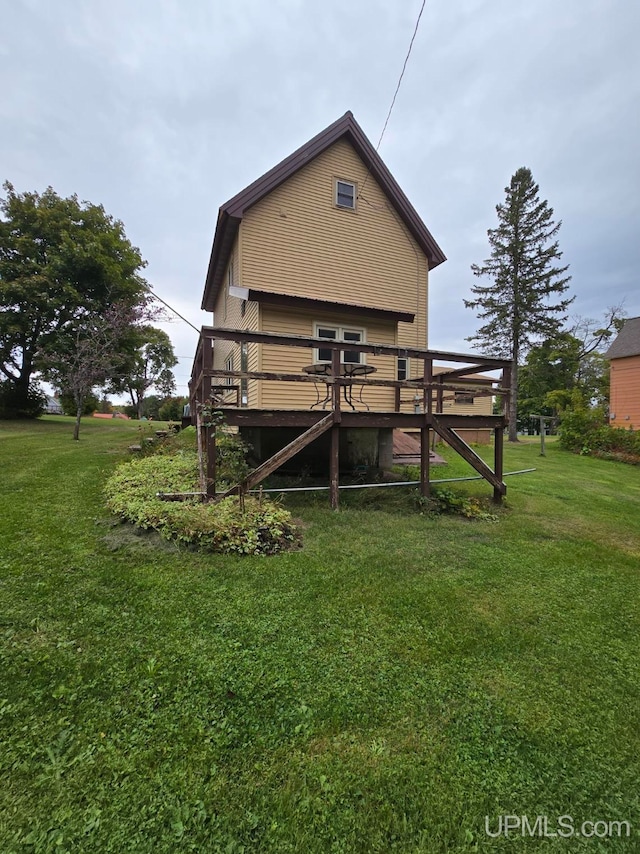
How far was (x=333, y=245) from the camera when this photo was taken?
1047 cm

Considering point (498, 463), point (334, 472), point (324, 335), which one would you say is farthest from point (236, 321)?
point (498, 463)

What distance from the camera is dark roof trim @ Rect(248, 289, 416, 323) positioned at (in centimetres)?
820

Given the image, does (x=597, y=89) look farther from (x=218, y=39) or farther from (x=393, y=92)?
(x=218, y=39)

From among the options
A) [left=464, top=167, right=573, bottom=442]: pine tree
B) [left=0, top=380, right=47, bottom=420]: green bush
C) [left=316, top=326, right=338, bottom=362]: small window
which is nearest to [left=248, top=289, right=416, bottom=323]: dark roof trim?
[left=316, top=326, right=338, bottom=362]: small window

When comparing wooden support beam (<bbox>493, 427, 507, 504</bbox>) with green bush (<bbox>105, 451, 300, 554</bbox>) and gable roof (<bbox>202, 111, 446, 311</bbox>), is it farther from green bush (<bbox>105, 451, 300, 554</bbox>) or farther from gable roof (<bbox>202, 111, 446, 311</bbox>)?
gable roof (<bbox>202, 111, 446, 311</bbox>)

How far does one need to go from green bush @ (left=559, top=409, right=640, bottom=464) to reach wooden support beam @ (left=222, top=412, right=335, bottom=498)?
1420 cm

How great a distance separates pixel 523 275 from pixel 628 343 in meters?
6.89

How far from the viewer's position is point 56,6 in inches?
321

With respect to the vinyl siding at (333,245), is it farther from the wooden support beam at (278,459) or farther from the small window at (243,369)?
the wooden support beam at (278,459)

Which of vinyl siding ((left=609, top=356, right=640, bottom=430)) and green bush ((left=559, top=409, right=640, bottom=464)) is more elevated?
vinyl siding ((left=609, top=356, right=640, bottom=430))

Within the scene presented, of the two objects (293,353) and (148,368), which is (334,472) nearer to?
(293,353)

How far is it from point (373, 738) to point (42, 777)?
1.52m

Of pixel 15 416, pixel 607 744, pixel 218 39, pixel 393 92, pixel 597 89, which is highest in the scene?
pixel 218 39

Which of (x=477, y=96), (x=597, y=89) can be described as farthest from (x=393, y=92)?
(x=597, y=89)
